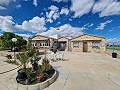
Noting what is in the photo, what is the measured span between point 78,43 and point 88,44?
2.26m

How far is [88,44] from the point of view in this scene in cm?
2138

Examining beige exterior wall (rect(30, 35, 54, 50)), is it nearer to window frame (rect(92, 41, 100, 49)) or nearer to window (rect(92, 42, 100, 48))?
window frame (rect(92, 41, 100, 49))

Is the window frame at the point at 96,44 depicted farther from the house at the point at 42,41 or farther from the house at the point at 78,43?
the house at the point at 42,41

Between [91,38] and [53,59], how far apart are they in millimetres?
12825

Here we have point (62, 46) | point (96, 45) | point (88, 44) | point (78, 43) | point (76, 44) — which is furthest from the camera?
point (62, 46)

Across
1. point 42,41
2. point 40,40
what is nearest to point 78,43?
point 42,41

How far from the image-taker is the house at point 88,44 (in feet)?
66.1

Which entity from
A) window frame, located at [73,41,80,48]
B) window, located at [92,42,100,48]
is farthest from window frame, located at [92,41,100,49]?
window frame, located at [73,41,80,48]

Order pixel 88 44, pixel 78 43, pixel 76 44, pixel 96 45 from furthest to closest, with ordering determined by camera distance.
→ pixel 76 44
pixel 78 43
pixel 88 44
pixel 96 45

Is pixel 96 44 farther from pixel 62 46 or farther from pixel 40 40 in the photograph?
pixel 40 40

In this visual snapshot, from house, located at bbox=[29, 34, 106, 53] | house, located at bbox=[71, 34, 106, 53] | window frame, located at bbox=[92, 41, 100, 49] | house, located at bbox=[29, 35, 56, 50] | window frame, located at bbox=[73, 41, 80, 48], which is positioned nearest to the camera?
house, located at bbox=[71, 34, 106, 53]

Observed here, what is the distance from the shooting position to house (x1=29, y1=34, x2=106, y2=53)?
20.3 m

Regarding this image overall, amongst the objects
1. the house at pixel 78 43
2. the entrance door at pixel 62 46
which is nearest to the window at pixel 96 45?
the house at pixel 78 43

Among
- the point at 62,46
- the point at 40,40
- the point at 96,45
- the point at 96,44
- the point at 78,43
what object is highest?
the point at 40,40
